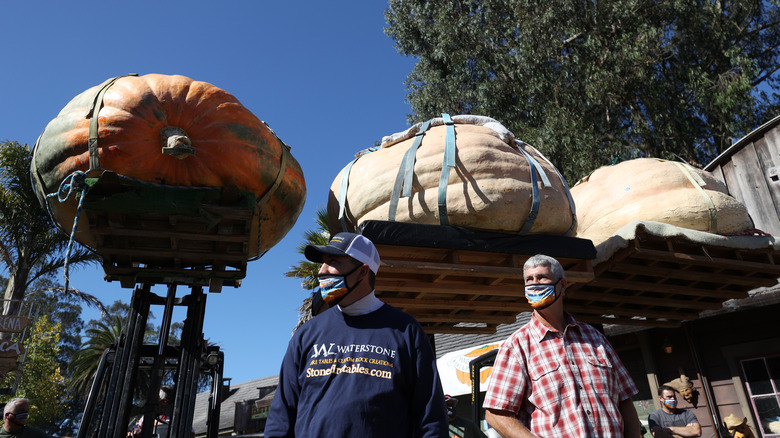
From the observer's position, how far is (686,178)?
19.7 feet

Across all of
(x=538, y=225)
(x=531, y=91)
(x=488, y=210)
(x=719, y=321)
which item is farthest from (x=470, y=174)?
(x=531, y=91)

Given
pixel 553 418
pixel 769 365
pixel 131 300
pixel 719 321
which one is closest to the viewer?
pixel 553 418

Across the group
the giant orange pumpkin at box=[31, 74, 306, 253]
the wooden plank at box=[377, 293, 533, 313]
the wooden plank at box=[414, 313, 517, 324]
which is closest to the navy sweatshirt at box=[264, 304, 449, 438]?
the giant orange pumpkin at box=[31, 74, 306, 253]

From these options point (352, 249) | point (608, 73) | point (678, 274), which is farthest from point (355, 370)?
point (608, 73)

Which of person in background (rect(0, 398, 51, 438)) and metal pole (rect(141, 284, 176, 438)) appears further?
person in background (rect(0, 398, 51, 438))

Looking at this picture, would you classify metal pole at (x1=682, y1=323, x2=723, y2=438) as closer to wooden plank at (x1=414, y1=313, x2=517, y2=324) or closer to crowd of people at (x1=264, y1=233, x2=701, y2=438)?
wooden plank at (x1=414, y1=313, x2=517, y2=324)

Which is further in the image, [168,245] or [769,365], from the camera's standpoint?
[769,365]

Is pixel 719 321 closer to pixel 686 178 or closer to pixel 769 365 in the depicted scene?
pixel 769 365

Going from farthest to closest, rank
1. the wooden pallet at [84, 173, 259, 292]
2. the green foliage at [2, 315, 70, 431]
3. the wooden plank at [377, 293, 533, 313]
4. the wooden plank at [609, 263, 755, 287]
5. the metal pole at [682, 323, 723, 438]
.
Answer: the green foliage at [2, 315, 70, 431] → the metal pole at [682, 323, 723, 438] → the wooden plank at [609, 263, 755, 287] → the wooden plank at [377, 293, 533, 313] → the wooden pallet at [84, 173, 259, 292]

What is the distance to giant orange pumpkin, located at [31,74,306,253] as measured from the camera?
3951 millimetres

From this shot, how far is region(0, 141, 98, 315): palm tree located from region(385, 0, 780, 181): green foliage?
43.2 feet

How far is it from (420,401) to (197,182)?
2.65m

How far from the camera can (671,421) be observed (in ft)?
23.2

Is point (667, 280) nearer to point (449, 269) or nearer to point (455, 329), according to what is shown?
point (455, 329)
